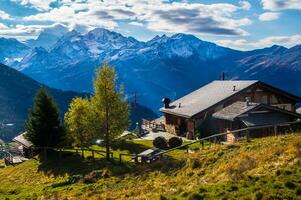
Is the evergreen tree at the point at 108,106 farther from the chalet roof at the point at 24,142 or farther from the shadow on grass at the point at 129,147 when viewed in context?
the chalet roof at the point at 24,142

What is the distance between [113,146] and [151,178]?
91.2 feet

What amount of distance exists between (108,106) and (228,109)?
21668mm

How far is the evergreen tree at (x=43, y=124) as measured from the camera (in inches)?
2078

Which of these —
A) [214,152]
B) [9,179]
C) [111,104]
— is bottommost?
[9,179]

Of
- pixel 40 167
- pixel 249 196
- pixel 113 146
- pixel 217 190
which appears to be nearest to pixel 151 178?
pixel 217 190

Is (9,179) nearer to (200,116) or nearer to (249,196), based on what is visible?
(200,116)

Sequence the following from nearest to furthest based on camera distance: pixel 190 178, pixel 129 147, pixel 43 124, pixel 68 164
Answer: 1. pixel 190 178
2. pixel 68 164
3. pixel 43 124
4. pixel 129 147

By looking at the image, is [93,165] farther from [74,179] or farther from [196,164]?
[196,164]

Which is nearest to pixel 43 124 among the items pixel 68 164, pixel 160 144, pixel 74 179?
pixel 68 164

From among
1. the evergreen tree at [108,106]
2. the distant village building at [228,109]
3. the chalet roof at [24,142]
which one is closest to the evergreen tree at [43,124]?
the chalet roof at [24,142]

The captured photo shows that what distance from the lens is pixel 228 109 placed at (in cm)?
5978

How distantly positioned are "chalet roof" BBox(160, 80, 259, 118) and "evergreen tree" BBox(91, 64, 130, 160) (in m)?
19.2

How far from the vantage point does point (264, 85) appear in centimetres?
6969

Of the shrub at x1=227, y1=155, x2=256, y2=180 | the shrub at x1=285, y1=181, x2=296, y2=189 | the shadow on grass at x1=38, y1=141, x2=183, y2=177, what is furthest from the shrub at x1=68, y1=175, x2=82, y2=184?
the shrub at x1=285, y1=181, x2=296, y2=189
